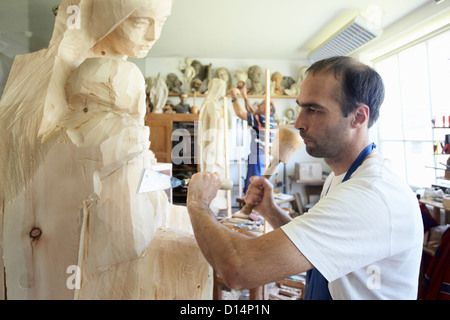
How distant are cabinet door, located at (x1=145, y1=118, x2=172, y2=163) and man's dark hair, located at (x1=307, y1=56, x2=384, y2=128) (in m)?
3.49

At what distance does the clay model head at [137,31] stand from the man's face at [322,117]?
50 cm

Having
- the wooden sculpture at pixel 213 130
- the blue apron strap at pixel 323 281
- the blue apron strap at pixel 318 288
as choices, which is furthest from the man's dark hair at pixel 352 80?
the wooden sculpture at pixel 213 130

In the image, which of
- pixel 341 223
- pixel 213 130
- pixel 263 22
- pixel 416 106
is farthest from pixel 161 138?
pixel 341 223

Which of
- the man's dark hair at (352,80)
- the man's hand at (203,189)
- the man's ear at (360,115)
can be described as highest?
the man's dark hair at (352,80)

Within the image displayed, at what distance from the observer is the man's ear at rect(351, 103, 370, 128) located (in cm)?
79

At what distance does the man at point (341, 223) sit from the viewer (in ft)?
1.94

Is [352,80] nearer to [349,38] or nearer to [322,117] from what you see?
[322,117]

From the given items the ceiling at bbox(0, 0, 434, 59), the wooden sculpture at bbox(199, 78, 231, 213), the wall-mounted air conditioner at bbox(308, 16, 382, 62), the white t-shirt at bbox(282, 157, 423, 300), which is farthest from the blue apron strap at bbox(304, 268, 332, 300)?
the wall-mounted air conditioner at bbox(308, 16, 382, 62)

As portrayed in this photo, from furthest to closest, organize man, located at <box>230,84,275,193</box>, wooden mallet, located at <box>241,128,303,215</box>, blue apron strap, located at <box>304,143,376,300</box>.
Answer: man, located at <box>230,84,275,193</box>
wooden mallet, located at <box>241,128,303,215</box>
blue apron strap, located at <box>304,143,376,300</box>

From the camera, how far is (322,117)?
2.59 ft

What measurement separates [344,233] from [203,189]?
40 cm

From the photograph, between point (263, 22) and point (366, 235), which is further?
point (263, 22)

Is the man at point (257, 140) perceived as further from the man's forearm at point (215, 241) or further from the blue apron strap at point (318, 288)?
the man's forearm at point (215, 241)

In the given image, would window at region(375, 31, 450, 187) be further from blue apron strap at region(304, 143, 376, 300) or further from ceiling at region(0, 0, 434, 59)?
blue apron strap at region(304, 143, 376, 300)
